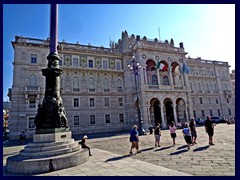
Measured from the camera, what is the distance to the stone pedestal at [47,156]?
6.35 m

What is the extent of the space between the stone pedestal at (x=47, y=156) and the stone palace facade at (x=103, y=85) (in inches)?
581

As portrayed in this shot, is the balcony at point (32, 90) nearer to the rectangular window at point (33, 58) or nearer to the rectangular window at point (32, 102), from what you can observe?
the rectangular window at point (32, 102)

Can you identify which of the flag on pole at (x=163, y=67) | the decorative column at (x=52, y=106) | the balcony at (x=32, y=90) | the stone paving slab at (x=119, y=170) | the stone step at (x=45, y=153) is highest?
the flag on pole at (x=163, y=67)

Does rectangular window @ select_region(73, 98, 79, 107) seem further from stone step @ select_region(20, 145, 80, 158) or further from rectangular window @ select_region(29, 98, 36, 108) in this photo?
stone step @ select_region(20, 145, 80, 158)

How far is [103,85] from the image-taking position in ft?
95.1

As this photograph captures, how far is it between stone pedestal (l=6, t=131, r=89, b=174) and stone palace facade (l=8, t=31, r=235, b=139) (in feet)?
48.4

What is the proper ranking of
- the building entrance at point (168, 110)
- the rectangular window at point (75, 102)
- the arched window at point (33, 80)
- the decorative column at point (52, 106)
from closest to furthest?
the decorative column at point (52, 106)
the arched window at point (33, 80)
the rectangular window at point (75, 102)
the building entrance at point (168, 110)

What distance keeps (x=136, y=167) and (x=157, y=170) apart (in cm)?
92

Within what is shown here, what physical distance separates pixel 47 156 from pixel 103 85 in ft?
72.9

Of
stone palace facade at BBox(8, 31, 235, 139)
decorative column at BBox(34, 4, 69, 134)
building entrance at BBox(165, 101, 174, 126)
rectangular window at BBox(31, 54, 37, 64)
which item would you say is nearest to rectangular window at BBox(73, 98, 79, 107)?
stone palace facade at BBox(8, 31, 235, 139)

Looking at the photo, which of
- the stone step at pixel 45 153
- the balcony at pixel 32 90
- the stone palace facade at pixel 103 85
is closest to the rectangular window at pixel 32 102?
the stone palace facade at pixel 103 85

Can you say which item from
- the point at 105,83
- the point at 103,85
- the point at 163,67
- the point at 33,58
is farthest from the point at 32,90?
the point at 163,67

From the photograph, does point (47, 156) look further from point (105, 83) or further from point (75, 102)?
point (105, 83)
